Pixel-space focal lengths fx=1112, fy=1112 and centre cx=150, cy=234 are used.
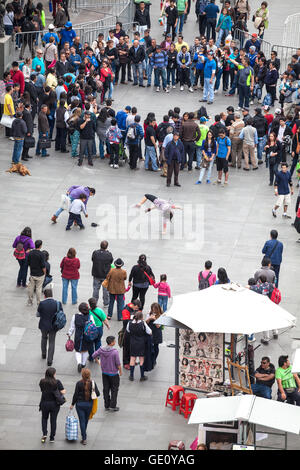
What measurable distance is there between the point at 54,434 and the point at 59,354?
2.97 meters

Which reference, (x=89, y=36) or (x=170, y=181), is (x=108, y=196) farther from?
(x=89, y=36)

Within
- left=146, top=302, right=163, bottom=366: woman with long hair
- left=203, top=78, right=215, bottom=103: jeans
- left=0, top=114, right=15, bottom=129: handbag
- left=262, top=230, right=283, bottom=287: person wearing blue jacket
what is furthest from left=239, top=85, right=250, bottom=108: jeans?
left=146, top=302, right=163, bottom=366: woman with long hair

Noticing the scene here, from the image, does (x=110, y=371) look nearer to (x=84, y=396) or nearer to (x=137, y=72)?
(x=84, y=396)

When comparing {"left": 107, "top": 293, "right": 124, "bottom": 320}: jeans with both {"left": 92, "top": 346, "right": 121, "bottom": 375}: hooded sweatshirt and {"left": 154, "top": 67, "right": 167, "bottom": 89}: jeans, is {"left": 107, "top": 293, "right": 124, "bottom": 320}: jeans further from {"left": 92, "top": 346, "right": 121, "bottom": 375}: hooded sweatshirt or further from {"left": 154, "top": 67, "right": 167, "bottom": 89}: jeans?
{"left": 154, "top": 67, "right": 167, "bottom": 89}: jeans

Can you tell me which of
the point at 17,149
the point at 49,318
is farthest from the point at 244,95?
the point at 49,318

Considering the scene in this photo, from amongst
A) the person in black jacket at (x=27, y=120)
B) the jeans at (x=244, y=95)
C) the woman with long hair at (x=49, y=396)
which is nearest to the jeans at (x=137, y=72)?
the jeans at (x=244, y=95)

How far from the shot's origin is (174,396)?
722 inches

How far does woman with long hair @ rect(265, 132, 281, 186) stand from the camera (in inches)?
1073

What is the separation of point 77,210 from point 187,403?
7.47 m

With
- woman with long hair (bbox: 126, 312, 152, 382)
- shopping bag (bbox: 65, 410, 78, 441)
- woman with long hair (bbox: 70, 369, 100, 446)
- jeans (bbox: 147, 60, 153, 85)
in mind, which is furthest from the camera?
jeans (bbox: 147, 60, 153, 85)

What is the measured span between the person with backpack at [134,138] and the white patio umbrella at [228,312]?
10304 millimetres

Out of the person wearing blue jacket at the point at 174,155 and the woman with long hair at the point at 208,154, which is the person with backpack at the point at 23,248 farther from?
the woman with long hair at the point at 208,154

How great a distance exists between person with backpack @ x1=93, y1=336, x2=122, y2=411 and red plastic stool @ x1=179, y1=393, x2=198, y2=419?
107 centimetres

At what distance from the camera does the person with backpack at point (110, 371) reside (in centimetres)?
1788
